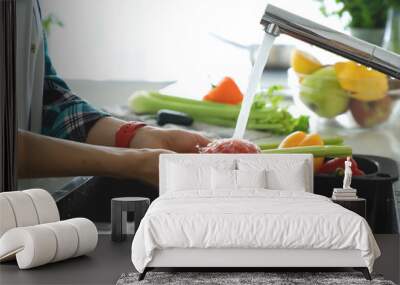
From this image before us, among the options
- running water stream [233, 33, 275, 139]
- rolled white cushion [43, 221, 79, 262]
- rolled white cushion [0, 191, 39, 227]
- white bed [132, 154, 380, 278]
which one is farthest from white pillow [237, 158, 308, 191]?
rolled white cushion [0, 191, 39, 227]

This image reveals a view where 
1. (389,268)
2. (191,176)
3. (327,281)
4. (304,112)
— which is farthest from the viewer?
(304,112)

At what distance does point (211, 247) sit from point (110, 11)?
9.28ft

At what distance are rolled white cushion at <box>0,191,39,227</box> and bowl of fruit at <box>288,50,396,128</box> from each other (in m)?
2.48

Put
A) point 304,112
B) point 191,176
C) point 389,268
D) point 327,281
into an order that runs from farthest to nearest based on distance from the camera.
A: point 304,112
point 191,176
point 389,268
point 327,281

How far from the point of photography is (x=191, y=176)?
625 cm

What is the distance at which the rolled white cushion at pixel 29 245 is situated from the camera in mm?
5243

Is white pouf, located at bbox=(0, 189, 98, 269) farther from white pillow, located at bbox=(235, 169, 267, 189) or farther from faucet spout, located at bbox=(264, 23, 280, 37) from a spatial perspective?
faucet spout, located at bbox=(264, 23, 280, 37)

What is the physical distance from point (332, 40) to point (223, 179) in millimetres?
1328

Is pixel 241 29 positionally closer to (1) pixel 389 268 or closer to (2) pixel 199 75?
(2) pixel 199 75

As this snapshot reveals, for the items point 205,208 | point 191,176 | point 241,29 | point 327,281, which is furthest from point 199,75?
point 327,281

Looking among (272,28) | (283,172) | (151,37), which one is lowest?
(283,172)

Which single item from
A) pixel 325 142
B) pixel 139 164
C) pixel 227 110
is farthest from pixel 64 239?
pixel 325 142

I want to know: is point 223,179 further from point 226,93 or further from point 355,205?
point 226,93

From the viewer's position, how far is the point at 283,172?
625cm
